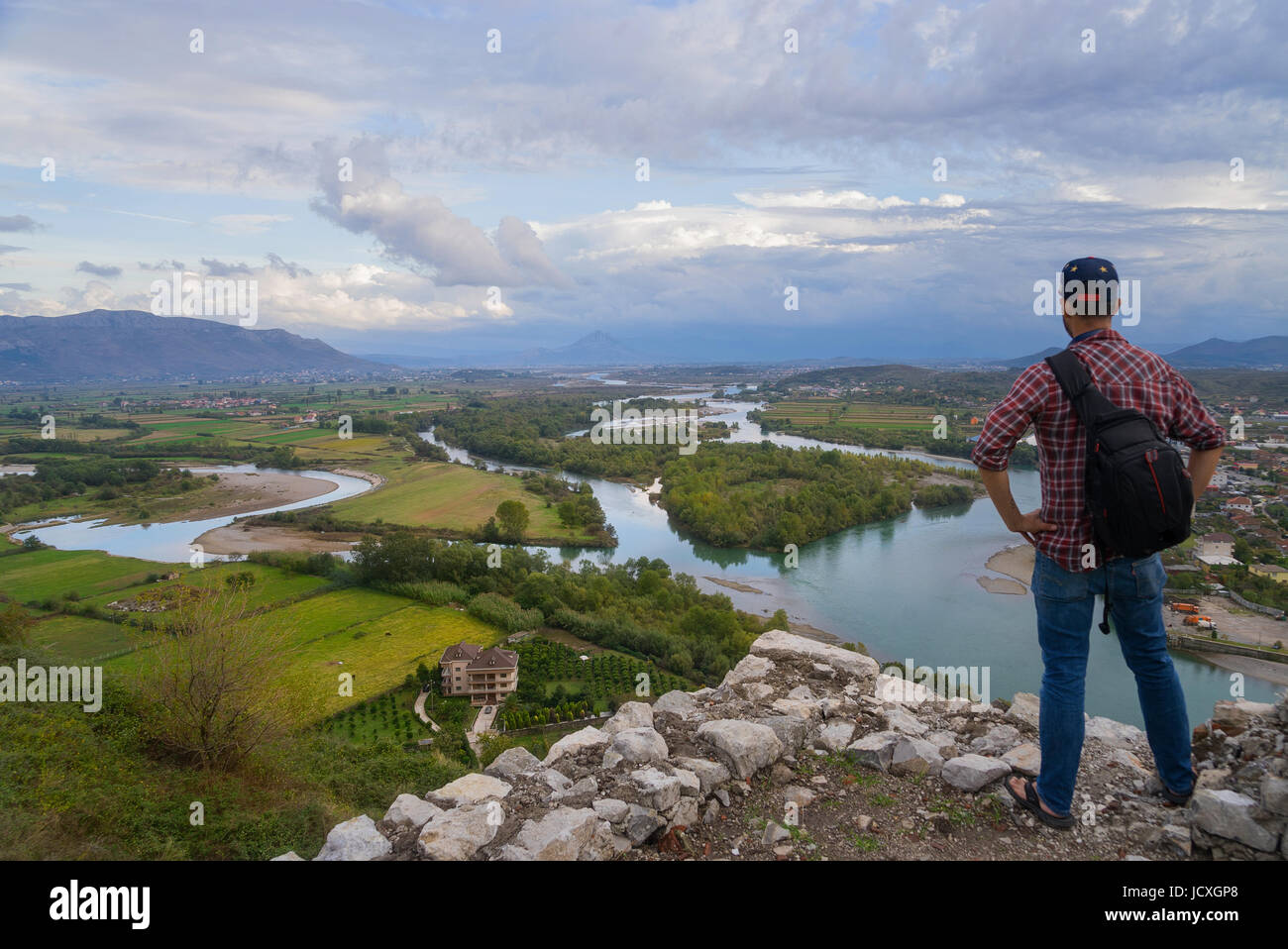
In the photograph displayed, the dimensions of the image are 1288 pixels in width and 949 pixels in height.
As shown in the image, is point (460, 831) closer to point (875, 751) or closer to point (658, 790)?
point (658, 790)

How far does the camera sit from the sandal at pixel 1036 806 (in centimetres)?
290

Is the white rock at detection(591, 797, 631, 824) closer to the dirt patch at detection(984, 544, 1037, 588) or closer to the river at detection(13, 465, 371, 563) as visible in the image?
the dirt patch at detection(984, 544, 1037, 588)

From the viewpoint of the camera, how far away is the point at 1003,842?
2.95 metres

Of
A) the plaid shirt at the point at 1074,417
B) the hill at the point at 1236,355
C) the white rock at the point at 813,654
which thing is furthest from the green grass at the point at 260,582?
the hill at the point at 1236,355

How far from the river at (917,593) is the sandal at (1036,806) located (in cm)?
1415

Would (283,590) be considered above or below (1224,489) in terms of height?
below

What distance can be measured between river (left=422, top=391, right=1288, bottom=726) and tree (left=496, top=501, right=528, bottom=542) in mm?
2717

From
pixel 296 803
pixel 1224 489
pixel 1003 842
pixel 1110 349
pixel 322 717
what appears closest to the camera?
pixel 1110 349

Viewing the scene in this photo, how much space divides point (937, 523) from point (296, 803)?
34.5 m

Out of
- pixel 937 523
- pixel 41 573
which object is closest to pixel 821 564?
pixel 937 523

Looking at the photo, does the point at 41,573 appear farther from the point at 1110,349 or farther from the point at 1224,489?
the point at 1224,489

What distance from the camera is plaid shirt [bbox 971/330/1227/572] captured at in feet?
8.43

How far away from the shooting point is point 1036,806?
298cm
